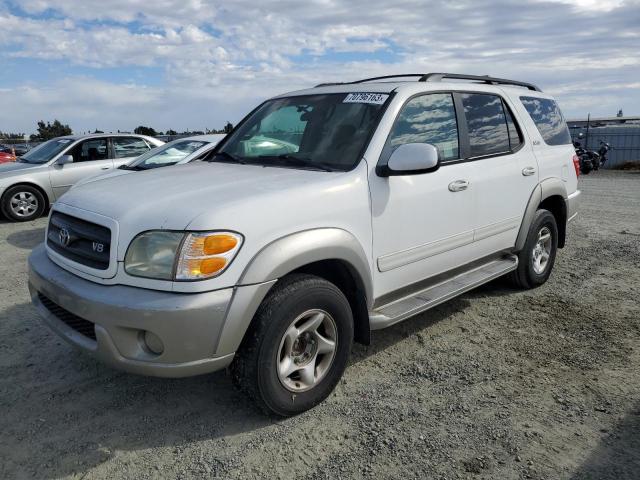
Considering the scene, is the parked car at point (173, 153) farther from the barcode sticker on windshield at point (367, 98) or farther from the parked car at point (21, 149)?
the parked car at point (21, 149)

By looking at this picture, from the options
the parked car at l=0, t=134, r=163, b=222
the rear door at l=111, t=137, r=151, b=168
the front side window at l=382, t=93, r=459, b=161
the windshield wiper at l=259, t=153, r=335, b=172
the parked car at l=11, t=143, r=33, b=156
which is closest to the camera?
the windshield wiper at l=259, t=153, r=335, b=172

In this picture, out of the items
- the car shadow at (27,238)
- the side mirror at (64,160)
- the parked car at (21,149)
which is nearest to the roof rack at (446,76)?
the car shadow at (27,238)

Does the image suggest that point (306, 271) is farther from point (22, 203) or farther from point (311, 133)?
point (22, 203)

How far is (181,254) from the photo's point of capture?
Result: 2.58 metres

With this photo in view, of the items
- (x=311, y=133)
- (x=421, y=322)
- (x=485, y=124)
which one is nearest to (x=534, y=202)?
(x=485, y=124)

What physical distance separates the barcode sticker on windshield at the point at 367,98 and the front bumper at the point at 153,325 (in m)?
1.74

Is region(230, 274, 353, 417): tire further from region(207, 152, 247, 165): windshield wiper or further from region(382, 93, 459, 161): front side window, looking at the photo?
region(207, 152, 247, 165): windshield wiper

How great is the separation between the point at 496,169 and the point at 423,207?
41.7 inches

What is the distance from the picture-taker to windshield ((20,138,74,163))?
32.2 ft

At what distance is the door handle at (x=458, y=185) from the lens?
3.81m

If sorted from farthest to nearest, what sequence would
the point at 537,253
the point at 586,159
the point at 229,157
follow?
the point at 586,159 < the point at 537,253 < the point at 229,157

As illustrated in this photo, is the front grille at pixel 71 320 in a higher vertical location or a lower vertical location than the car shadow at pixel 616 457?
higher

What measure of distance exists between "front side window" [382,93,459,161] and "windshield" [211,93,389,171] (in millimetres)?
175

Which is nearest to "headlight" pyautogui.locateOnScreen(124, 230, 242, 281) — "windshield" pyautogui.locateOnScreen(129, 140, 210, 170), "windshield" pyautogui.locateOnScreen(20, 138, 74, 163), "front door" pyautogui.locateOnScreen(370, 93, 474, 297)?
"front door" pyautogui.locateOnScreen(370, 93, 474, 297)
